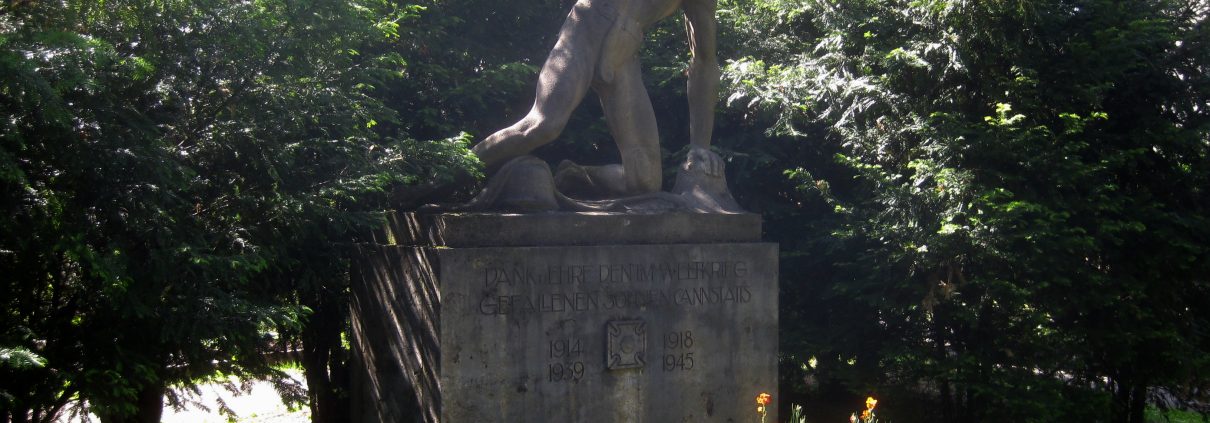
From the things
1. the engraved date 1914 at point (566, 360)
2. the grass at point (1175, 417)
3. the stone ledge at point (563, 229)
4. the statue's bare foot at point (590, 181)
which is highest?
the statue's bare foot at point (590, 181)

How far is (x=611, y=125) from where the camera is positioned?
5.91 meters

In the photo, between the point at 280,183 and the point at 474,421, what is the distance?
1.65 m

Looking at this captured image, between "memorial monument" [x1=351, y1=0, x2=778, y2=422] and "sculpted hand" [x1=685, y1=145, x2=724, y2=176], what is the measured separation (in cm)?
1

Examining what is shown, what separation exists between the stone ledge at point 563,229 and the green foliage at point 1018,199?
193 centimetres

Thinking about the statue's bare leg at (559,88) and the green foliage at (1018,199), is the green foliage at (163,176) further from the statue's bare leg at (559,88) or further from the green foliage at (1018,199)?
the green foliage at (1018,199)

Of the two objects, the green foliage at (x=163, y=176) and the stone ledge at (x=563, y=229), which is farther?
the stone ledge at (x=563, y=229)

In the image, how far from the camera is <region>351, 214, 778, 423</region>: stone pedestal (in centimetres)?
489

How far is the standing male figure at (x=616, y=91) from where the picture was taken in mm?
5512

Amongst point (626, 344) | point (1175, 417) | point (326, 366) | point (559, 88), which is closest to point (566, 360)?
point (626, 344)

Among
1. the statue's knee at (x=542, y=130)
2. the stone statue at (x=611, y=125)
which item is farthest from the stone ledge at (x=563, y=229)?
the statue's knee at (x=542, y=130)

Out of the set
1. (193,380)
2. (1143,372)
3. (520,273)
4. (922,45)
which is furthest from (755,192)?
(193,380)

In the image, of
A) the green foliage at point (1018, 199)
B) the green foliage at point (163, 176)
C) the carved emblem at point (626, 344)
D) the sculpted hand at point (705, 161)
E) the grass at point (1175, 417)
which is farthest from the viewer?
the grass at point (1175, 417)

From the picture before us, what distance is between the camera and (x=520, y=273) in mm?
4996

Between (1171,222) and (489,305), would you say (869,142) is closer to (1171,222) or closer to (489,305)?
(1171,222)
